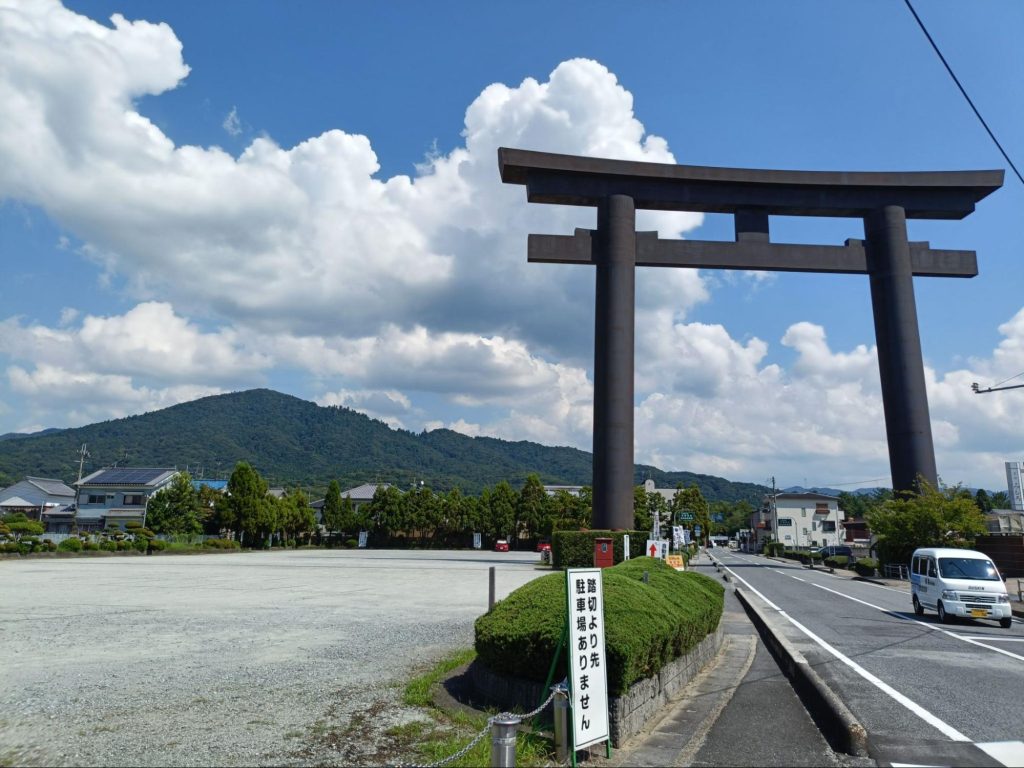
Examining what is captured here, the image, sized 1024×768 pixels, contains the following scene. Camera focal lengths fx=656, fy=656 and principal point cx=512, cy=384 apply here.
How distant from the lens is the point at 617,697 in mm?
5883

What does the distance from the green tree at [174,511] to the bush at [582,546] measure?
32.6 m

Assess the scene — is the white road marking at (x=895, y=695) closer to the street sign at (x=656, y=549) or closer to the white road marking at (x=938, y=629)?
the white road marking at (x=938, y=629)

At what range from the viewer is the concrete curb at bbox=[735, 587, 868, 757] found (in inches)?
232

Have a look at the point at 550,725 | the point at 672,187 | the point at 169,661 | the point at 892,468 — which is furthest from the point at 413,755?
the point at 892,468

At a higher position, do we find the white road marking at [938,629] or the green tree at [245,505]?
the green tree at [245,505]

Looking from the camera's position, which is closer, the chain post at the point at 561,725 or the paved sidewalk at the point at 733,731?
the chain post at the point at 561,725

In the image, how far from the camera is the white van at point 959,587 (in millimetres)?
14867

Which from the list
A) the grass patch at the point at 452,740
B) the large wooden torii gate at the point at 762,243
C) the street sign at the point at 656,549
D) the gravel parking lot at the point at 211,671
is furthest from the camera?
the large wooden torii gate at the point at 762,243

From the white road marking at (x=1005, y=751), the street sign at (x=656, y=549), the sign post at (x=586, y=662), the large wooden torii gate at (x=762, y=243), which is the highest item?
the large wooden torii gate at (x=762, y=243)

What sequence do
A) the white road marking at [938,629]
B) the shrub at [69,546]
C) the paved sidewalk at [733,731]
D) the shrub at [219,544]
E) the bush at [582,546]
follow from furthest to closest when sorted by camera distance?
the shrub at [219,544], the shrub at [69,546], the bush at [582,546], the white road marking at [938,629], the paved sidewalk at [733,731]

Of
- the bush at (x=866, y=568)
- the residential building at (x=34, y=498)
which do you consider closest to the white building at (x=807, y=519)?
the bush at (x=866, y=568)

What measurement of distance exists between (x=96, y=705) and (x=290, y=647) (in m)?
3.45

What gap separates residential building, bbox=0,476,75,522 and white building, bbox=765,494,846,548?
9852cm

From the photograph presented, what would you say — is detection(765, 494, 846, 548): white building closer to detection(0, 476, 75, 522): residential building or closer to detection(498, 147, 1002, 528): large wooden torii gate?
detection(498, 147, 1002, 528): large wooden torii gate
